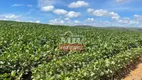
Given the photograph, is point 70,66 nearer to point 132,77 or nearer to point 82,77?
point 82,77

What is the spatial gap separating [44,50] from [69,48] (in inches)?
85.5

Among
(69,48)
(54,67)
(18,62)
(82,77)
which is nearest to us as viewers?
(82,77)

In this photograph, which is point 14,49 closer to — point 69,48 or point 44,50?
point 44,50

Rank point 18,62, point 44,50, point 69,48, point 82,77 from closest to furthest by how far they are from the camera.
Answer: point 82,77, point 18,62, point 44,50, point 69,48

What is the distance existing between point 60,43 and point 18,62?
5.15 metres

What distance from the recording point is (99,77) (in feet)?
27.1

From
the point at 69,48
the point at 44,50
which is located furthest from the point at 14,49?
the point at 69,48

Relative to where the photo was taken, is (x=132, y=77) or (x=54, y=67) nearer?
(x=54, y=67)

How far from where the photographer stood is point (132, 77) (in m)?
10.6

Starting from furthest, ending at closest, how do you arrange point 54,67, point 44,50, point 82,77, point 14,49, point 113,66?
point 44,50 < point 14,49 < point 113,66 < point 54,67 < point 82,77

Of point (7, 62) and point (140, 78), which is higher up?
point (7, 62)

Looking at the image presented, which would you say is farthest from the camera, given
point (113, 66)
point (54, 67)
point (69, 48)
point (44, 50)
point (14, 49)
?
point (69, 48)

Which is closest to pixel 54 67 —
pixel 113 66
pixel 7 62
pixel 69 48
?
pixel 7 62

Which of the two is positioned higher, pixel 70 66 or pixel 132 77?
pixel 70 66
